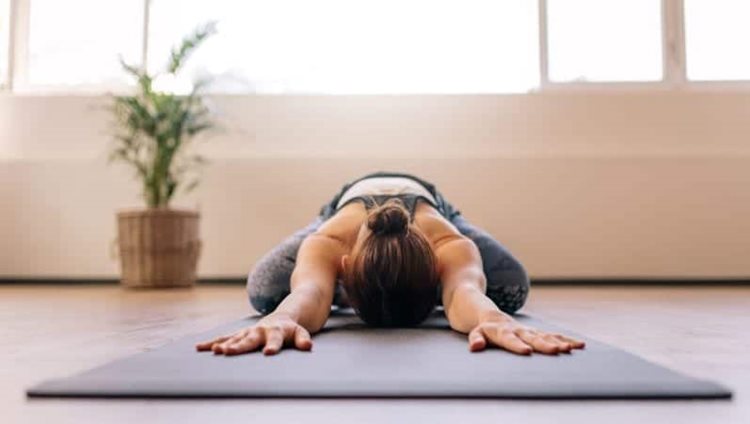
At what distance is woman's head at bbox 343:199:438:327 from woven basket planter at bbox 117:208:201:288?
2.42 m

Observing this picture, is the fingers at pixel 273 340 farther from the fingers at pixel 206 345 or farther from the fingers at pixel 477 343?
the fingers at pixel 477 343

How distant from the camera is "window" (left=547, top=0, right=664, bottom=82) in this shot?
14.5 ft

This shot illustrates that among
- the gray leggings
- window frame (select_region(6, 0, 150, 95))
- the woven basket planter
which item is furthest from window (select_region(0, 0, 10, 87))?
the gray leggings

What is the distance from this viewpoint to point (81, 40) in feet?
15.0

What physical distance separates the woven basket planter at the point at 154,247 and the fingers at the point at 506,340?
281cm

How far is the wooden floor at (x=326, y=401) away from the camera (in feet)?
2.79

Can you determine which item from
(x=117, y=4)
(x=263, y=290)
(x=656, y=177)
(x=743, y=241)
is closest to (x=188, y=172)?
(x=117, y=4)

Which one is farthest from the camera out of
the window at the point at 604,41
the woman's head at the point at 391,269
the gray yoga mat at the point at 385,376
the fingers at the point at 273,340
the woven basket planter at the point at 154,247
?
the window at the point at 604,41

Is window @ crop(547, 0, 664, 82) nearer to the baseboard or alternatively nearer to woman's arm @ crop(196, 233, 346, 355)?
the baseboard

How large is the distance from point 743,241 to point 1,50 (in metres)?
4.72

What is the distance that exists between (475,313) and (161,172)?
2.90 metres

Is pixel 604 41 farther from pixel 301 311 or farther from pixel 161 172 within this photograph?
pixel 301 311

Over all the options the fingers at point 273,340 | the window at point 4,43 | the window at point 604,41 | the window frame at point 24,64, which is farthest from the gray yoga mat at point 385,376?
the window at point 4,43

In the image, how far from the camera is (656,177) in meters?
4.16
